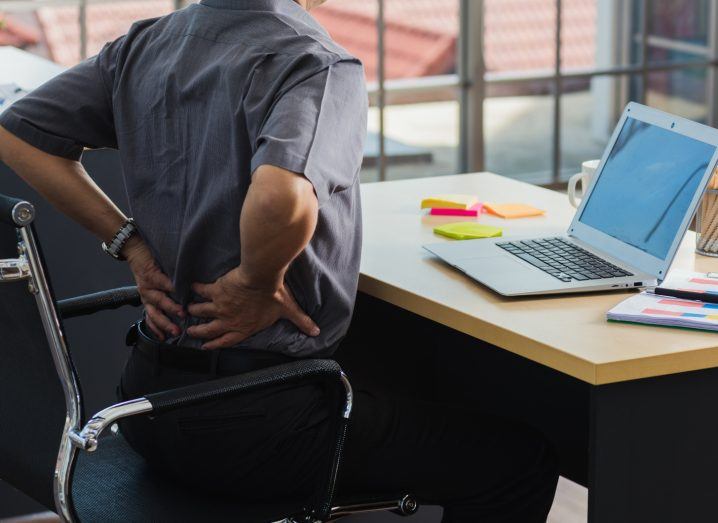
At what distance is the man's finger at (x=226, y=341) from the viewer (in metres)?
1.74

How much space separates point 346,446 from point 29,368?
1.55 feet

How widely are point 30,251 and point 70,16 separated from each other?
10.9 feet

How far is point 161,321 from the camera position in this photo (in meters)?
1.81

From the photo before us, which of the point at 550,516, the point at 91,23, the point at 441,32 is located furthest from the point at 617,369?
the point at 441,32

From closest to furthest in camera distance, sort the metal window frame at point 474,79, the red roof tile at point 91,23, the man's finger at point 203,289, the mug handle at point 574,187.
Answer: the man's finger at point 203,289
the mug handle at point 574,187
the red roof tile at point 91,23
the metal window frame at point 474,79

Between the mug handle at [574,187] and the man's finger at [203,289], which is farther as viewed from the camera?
the mug handle at [574,187]

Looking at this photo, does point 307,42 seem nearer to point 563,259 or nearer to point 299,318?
→ point 299,318

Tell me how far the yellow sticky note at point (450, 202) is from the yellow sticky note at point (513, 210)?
37 mm

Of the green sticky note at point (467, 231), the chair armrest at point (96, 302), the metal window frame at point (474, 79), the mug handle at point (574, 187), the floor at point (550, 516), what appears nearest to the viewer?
the chair armrest at point (96, 302)

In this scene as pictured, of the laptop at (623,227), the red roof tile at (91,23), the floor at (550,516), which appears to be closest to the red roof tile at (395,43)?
the red roof tile at (91,23)

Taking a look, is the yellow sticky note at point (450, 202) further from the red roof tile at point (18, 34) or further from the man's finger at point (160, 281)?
the red roof tile at point (18, 34)

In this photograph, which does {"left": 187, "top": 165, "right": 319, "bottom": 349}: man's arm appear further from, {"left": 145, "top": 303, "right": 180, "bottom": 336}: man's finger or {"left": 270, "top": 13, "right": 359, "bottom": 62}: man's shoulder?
{"left": 270, "top": 13, "right": 359, "bottom": 62}: man's shoulder

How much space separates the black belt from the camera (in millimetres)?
1748

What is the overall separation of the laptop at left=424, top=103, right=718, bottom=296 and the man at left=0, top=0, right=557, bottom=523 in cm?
24
